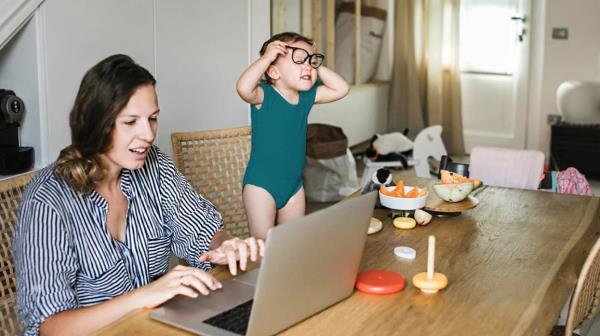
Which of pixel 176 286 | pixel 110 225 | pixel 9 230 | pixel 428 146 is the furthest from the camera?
pixel 428 146

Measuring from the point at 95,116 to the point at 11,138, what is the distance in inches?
48.9

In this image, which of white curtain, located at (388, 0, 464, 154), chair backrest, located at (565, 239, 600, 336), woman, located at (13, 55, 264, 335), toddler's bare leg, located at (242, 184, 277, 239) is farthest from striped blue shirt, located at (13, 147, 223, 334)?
white curtain, located at (388, 0, 464, 154)

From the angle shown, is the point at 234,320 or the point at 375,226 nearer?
the point at 234,320

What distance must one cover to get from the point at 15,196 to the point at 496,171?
5.92 ft

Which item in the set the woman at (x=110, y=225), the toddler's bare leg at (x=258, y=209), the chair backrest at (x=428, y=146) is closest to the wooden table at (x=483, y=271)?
the woman at (x=110, y=225)

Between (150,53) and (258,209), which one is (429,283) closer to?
(258,209)

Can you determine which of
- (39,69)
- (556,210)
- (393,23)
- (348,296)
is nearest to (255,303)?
(348,296)

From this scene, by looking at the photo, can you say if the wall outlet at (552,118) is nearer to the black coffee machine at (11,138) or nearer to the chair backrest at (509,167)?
the chair backrest at (509,167)

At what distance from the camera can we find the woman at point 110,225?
177 cm

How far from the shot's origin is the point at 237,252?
1959mm

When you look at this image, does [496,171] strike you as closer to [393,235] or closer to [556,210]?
[556,210]

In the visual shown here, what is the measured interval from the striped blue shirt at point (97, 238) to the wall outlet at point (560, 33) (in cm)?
467

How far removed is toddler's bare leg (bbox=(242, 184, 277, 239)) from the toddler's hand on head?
0.44 m

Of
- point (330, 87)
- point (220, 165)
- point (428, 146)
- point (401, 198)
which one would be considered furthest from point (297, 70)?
point (428, 146)
